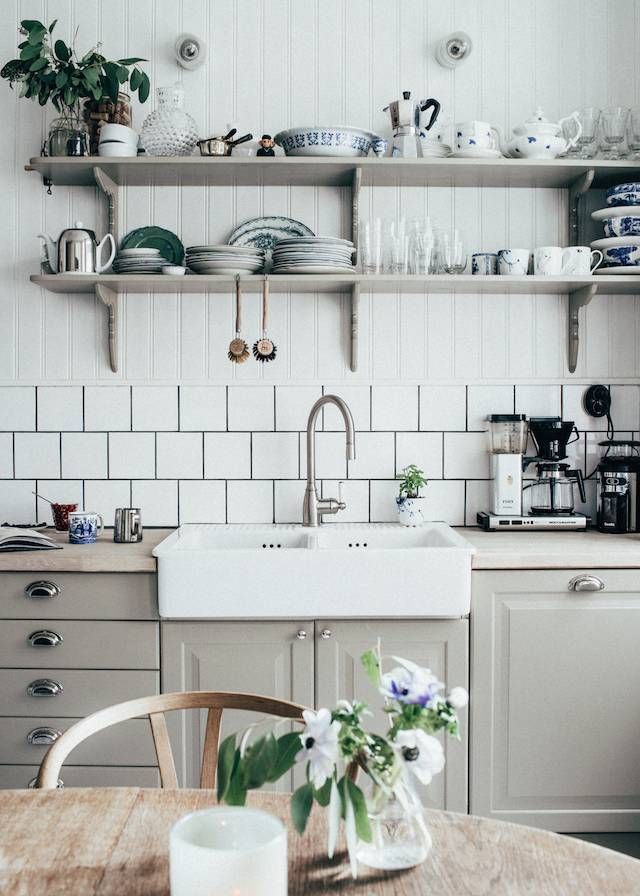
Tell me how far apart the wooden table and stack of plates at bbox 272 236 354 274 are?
182cm

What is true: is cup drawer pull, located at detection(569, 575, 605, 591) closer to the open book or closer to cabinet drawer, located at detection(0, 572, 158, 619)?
cabinet drawer, located at detection(0, 572, 158, 619)

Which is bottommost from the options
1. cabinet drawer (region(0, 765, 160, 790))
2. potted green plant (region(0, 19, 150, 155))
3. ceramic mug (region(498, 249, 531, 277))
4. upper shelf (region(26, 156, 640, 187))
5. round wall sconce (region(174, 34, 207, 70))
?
cabinet drawer (region(0, 765, 160, 790))

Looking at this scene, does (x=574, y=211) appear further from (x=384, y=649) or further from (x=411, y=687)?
(x=411, y=687)

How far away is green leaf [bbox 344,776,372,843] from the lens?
0.90 metres

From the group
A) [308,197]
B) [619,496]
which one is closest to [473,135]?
[308,197]

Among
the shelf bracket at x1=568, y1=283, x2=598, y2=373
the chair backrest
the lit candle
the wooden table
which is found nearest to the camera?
the lit candle

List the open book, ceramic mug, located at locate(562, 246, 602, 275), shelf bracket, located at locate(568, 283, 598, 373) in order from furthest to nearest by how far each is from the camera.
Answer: shelf bracket, located at locate(568, 283, 598, 373) → ceramic mug, located at locate(562, 246, 602, 275) → the open book

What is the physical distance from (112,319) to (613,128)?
1.75m

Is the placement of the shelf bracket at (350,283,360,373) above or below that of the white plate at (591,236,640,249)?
below

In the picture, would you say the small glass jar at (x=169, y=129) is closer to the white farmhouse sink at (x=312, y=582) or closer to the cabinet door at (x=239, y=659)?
the white farmhouse sink at (x=312, y=582)

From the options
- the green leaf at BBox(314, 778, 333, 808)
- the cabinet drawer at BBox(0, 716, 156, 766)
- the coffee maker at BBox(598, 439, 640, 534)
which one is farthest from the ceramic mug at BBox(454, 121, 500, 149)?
the green leaf at BBox(314, 778, 333, 808)

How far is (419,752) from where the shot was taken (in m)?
0.89

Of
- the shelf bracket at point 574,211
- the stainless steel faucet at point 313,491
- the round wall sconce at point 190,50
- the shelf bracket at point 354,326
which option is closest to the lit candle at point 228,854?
the stainless steel faucet at point 313,491

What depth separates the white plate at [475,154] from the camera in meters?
2.78
